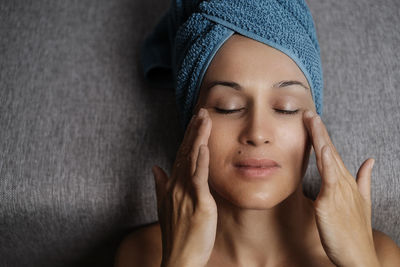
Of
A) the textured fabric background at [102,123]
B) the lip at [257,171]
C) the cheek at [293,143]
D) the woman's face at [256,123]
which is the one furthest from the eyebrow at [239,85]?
the textured fabric background at [102,123]

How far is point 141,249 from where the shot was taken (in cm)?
127

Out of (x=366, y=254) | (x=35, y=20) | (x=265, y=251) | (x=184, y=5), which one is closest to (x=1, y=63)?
(x=35, y=20)

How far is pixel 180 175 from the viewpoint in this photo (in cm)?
105

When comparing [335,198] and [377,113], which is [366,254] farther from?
[377,113]

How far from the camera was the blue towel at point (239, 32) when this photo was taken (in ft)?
3.34

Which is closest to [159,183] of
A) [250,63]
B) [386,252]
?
[250,63]

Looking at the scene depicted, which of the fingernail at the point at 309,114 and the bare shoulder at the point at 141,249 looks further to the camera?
the bare shoulder at the point at 141,249

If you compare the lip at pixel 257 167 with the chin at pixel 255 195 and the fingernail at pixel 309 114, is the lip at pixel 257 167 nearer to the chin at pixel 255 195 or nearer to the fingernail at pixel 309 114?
the chin at pixel 255 195

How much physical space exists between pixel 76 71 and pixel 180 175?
0.74m

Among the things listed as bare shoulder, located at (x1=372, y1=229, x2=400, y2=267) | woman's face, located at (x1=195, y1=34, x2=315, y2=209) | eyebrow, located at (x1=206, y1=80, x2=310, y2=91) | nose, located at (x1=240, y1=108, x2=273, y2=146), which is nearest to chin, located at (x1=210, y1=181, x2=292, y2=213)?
woman's face, located at (x1=195, y1=34, x2=315, y2=209)

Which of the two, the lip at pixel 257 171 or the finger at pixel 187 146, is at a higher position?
the finger at pixel 187 146

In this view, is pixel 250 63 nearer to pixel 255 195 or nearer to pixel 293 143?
pixel 293 143

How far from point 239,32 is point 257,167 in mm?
368

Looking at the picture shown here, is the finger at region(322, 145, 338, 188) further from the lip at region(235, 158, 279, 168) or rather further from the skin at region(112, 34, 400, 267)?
the lip at region(235, 158, 279, 168)
